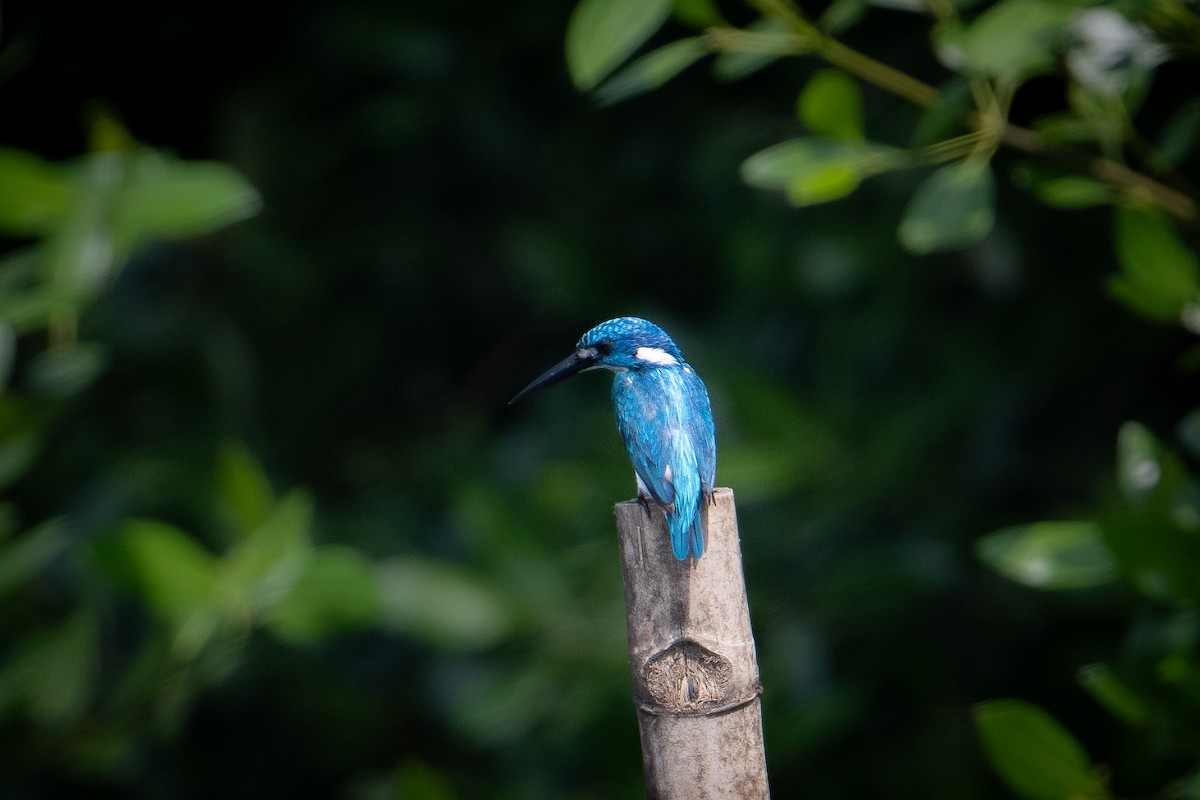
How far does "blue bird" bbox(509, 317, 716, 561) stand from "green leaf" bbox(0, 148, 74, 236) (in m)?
0.75

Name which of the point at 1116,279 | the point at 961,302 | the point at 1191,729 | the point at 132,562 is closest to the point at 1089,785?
the point at 1191,729

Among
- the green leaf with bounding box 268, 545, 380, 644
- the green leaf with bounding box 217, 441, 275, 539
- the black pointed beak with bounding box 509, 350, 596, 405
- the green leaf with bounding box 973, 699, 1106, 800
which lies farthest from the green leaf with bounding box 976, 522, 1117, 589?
the green leaf with bounding box 217, 441, 275, 539

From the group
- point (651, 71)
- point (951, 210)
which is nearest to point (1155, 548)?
point (951, 210)

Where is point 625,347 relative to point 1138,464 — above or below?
above

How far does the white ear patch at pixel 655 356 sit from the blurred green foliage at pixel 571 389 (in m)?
0.43

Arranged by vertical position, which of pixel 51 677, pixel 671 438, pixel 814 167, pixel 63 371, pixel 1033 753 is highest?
pixel 814 167

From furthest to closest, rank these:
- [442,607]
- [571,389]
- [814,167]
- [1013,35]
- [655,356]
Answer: [571,389] → [442,607] → [655,356] → [814,167] → [1013,35]

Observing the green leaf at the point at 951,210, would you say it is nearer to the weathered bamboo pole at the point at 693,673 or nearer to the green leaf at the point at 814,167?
the green leaf at the point at 814,167

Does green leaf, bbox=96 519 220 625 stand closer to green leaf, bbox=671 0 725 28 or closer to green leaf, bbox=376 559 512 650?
green leaf, bbox=376 559 512 650

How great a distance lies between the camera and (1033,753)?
1.44 meters

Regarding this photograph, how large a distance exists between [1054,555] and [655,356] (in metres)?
0.73

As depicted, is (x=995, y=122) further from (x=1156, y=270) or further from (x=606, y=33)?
(x=606, y=33)

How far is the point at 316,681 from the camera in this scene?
3.02m

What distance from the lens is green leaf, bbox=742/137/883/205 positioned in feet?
4.97
